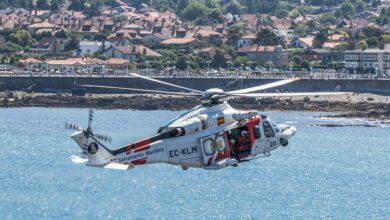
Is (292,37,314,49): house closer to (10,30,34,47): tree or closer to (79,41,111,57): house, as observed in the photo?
(79,41,111,57): house

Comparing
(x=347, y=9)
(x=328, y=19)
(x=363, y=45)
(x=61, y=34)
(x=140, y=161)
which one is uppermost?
(x=140, y=161)

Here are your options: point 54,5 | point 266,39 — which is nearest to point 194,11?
point 54,5

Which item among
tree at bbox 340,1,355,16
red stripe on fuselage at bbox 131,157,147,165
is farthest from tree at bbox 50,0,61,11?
red stripe on fuselage at bbox 131,157,147,165

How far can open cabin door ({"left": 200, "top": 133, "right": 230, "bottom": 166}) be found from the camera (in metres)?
42.7

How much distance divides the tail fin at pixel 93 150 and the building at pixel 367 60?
83.0 metres

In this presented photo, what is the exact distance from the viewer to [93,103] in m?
104

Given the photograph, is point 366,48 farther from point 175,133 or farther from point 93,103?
point 175,133

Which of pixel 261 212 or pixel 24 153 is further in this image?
pixel 24 153

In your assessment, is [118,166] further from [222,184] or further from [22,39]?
[22,39]

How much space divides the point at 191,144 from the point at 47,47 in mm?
94524

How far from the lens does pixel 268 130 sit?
44.2 m

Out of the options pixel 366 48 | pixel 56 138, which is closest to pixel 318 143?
pixel 56 138

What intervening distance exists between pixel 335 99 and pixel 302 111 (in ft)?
17.9

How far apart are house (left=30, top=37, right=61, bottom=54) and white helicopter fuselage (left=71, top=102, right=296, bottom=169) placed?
9352 centimetres
